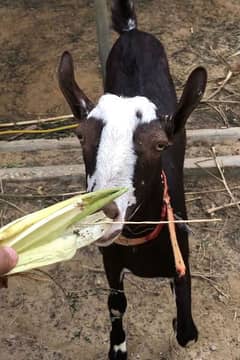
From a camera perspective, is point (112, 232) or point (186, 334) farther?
point (186, 334)

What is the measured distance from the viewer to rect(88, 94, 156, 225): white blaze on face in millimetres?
2973

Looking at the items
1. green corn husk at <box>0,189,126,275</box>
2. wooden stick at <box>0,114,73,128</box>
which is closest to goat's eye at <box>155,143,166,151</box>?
green corn husk at <box>0,189,126,275</box>

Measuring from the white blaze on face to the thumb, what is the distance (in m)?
0.61

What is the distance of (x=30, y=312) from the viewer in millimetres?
4465

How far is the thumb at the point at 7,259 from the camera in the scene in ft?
7.93

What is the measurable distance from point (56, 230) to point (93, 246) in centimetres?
211

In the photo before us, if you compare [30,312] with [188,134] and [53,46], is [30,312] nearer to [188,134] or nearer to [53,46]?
[188,134]

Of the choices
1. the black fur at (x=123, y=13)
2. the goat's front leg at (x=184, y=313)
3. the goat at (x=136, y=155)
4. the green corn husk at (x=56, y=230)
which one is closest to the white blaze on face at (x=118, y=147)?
the goat at (x=136, y=155)

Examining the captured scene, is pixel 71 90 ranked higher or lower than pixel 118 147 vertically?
higher

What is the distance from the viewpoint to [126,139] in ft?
10.0

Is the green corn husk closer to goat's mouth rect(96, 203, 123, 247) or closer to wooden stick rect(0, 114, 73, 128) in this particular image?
goat's mouth rect(96, 203, 123, 247)

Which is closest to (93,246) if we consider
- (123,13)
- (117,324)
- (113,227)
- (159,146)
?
(117,324)

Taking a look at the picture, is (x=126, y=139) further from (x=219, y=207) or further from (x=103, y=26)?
(x=103, y=26)

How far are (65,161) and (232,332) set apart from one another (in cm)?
213
